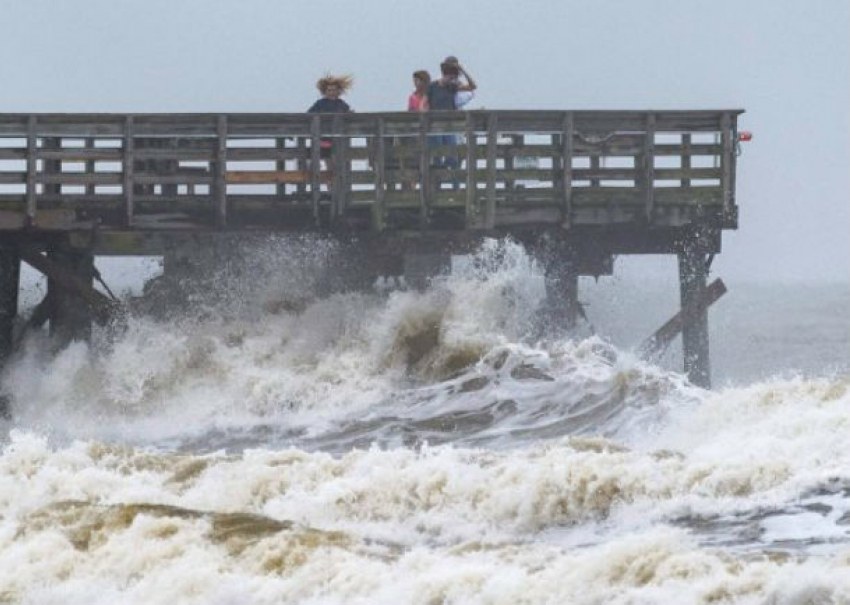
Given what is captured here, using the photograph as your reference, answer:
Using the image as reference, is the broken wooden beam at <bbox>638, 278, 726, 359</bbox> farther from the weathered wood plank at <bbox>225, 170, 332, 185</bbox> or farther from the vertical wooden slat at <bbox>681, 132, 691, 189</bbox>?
the weathered wood plank at <bbox>225, 170, 332, 185</bbox>

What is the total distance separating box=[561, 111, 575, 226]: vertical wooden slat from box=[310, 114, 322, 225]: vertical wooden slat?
2686mm

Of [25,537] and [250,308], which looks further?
[250,308]

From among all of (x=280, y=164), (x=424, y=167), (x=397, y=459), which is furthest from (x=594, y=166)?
(x=397, y=459)

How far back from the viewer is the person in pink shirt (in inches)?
1009

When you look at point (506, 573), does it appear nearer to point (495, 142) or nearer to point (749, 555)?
point (749, 555)

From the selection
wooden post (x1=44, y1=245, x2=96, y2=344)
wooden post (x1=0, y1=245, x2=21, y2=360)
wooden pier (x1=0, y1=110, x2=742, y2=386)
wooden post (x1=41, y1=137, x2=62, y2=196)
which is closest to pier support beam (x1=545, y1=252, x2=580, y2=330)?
wooden pier (x1=0, y1=110, x2=742, y2=386)

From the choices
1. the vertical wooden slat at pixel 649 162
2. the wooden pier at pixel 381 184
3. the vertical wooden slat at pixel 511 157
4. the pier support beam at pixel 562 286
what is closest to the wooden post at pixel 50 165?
the wooden pier at pixel 381 184

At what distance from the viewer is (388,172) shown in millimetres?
25156

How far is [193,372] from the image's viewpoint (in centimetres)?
2478

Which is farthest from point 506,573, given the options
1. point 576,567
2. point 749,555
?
point 749,555

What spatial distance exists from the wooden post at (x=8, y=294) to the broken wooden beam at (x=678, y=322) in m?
7.04

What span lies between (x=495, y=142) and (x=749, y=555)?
11.3 meters

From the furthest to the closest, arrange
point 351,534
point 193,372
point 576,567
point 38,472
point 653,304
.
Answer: point 653,304 → point 193,372 → point 38,472 → point 351,534 → point 576,567

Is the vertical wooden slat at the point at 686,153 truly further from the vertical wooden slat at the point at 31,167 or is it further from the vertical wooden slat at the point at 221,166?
the vertical wooden slat at the point at 31,167
